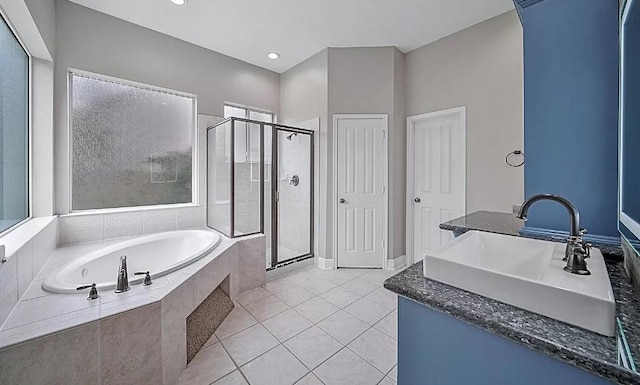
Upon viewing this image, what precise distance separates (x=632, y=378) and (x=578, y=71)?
1238mm

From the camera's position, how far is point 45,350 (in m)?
1.12

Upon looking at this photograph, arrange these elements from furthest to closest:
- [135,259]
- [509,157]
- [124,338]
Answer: [509,157]
[135,259]
[124,338]

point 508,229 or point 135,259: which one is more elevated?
point 508,229

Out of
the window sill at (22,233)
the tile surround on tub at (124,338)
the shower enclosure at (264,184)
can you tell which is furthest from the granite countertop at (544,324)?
the shower enclosure at (264,184)

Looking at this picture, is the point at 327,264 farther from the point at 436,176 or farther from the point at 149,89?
the point at 149,89

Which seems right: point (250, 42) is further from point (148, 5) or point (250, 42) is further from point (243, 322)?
point (243, 322)

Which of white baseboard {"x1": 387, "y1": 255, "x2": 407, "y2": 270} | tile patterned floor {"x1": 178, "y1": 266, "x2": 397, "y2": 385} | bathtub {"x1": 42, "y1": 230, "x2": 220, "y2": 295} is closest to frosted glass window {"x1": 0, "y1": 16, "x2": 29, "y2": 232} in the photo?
bathtub {"x1": 42, "y1": 230, "x2": 220, "y2": 295}

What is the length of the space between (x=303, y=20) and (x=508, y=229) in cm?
271

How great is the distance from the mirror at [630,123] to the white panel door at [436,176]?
2.05m

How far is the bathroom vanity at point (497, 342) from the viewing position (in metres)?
0.54

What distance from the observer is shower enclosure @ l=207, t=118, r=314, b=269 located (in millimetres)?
2914

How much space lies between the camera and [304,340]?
1896 mm

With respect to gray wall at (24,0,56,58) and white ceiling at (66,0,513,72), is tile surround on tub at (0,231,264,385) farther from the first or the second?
white ceiling at (66,0,513,72)

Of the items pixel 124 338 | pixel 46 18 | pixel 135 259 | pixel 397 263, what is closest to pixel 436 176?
pixel 397 263
